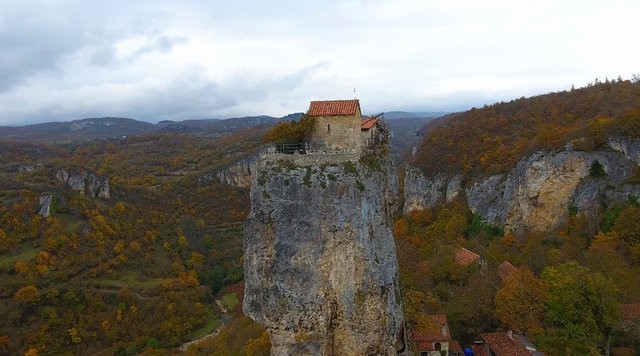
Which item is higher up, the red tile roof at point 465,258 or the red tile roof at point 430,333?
the red tile roof at point 430,333

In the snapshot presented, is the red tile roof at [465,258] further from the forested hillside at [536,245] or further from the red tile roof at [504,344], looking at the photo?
the red tile roof at [504,344]

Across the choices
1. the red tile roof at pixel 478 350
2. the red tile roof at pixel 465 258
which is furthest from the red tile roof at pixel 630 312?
the red tile roof at pixel 465 258

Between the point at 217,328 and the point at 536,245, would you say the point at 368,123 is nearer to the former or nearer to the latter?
the point at 536,245

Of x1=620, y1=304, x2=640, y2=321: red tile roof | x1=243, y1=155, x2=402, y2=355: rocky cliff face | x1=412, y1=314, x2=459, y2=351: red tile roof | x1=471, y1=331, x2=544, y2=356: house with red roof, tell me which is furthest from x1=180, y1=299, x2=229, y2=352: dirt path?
x1=620, y1=304, x2=640, y2=321: red tile roof

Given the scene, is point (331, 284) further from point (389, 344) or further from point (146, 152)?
point (146, 152)

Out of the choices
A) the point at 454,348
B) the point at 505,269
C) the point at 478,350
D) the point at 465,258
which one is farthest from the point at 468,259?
the point at 454,348

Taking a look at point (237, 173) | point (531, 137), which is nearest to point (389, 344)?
point (531, 137)
